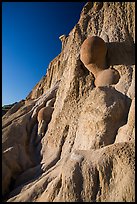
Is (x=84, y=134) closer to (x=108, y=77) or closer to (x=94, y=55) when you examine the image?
(x=108, y=77)

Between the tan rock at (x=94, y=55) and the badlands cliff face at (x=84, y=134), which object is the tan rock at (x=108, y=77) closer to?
the badlands cliff face at (x=84, y=134)

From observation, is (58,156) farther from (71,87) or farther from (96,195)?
(96,195)

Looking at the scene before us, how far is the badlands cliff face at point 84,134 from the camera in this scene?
17.3ft

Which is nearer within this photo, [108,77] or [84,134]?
[84,134]

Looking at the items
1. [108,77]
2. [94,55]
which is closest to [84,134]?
[108,77]

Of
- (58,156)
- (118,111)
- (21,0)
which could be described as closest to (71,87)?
(58,156)

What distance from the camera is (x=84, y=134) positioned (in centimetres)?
864

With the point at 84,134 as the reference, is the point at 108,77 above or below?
above

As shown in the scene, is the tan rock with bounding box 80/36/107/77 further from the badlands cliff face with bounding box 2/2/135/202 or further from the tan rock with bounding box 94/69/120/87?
the tan rock with bounding box 94/69/120/87

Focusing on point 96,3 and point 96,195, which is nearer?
point 96,195

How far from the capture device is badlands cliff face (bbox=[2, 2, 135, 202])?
5.27 meters

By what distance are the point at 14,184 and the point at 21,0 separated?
304 inches

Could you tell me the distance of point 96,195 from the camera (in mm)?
5145

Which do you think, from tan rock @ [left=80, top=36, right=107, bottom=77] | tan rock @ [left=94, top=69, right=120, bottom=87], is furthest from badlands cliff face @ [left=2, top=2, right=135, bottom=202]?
tan rock @ [left=80, top=36, right=107, bottom=77]
